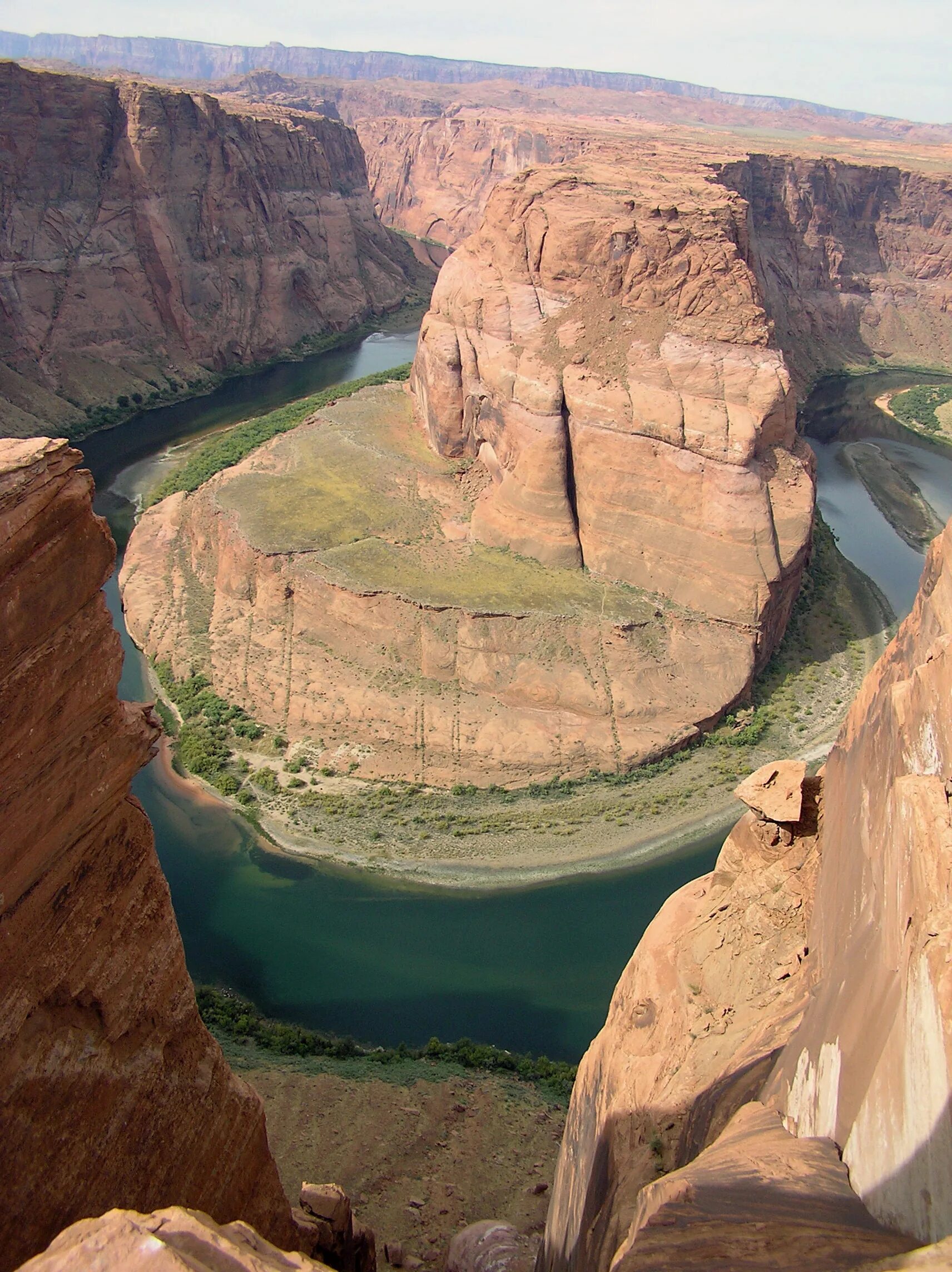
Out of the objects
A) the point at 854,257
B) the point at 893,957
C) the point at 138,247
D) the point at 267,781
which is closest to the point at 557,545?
the point at 267,781

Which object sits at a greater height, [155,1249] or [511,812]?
[155,1249]

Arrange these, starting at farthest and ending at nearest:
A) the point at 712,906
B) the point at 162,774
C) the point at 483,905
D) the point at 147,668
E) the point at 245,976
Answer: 1. the point at 147,668
2. the point at 162,774
3. the point at 483,905
4. the point at 245,976
5. the point at 712,906

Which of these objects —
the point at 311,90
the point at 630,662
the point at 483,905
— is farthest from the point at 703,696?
the point at 311,90

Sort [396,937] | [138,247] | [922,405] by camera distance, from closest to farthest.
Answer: [396,937], [138,247], [922,405]

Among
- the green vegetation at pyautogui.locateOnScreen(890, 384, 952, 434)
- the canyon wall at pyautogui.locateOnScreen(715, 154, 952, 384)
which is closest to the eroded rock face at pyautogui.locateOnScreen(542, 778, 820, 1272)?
the green vegetation at pyautogui.locateOnScreen(890, 384, 952, 434)

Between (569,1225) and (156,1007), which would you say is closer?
(156,1007)

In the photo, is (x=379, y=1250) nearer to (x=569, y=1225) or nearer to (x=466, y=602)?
(x=569, y=1225)

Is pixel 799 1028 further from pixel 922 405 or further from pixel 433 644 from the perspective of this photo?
pixel 922 405
